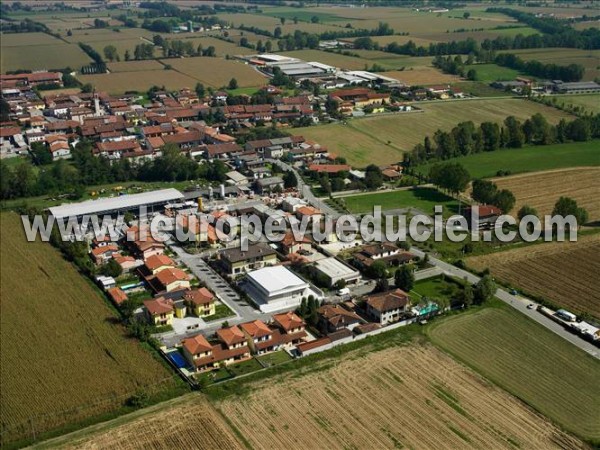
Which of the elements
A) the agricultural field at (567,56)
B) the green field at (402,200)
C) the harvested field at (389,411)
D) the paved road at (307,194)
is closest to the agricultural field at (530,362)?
the harvested field at (389,411)

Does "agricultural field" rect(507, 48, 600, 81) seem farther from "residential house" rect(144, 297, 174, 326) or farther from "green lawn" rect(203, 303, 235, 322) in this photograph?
"residential house" rect(144, 297, 174, 326)

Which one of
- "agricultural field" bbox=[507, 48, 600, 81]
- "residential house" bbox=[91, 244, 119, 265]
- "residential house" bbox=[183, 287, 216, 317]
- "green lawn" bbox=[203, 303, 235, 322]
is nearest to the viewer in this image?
"green lawn" bbox=[203, 303, 235, 322]

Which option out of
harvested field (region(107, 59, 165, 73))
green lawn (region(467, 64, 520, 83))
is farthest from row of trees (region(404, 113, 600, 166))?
harvested field (region(107, 59, 165, 73))

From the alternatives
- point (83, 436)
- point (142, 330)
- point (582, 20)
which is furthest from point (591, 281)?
point (582, 20)

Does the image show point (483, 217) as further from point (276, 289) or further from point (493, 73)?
point (493, 73)

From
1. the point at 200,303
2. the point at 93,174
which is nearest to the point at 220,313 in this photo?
the point at 200,303

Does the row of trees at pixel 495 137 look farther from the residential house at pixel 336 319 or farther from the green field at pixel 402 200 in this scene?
the residential house at pixel 336 319
